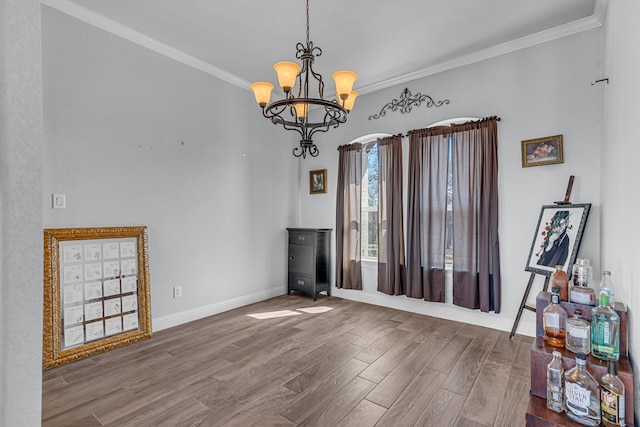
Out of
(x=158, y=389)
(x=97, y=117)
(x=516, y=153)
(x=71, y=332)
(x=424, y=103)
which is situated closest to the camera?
(x=158, y=389)

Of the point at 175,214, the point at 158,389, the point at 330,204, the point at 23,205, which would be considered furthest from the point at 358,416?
the point at 330,204

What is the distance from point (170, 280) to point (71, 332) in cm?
93

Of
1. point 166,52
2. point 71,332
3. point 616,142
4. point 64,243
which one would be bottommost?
point 71,332

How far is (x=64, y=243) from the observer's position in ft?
8.59

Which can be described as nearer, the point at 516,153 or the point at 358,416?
the point at 358,416

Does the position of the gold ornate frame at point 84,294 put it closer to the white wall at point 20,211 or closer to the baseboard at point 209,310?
the baseboard at point 209,310

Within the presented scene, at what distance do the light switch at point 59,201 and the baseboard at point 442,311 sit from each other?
3.36 metres

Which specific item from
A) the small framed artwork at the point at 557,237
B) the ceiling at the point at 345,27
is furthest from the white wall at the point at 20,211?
the small framed artwork at the point at 557,237

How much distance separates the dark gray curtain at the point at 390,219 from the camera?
388 centimetres

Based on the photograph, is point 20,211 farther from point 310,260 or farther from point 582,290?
point 310,260

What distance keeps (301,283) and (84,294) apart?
8.46 ft

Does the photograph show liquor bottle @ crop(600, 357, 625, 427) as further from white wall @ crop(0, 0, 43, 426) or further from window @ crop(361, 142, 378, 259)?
window @ crop(361, 142, 378, 259)

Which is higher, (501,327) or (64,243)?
(64,243)

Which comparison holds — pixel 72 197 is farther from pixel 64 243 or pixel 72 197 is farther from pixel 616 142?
pixel 616 142
